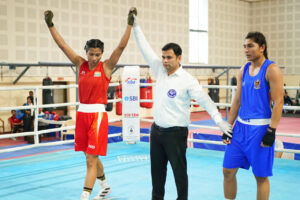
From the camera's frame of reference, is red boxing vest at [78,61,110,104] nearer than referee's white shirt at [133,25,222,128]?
No

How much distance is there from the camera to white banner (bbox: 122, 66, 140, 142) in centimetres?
620

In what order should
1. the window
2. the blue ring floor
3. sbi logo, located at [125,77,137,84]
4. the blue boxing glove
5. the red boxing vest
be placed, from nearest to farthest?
the blue boxing glove, the red boxing vest, the blue ring floor, sbi logo, located at [125,77,137,84], the window

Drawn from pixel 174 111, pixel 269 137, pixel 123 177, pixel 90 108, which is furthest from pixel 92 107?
pixel 269 137

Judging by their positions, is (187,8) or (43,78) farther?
(187,8)

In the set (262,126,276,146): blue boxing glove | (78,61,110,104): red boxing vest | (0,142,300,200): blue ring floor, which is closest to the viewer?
(262,126,276,146): blue boxing glove

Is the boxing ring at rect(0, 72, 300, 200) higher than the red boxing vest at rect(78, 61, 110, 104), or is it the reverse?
the red boxing vest at rect(78, 61, 110, 104)

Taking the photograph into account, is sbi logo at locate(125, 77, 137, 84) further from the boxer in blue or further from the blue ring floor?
the boxer in blue

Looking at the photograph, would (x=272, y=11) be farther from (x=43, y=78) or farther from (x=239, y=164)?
(x=239, y=164)

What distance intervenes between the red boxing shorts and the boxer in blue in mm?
1161

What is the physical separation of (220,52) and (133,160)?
12.0m

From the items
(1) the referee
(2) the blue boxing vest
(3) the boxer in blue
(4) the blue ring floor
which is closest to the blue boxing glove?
(3) the boxer in blue

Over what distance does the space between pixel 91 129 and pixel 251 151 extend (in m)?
1.41

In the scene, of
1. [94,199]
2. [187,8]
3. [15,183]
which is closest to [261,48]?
[94,199]

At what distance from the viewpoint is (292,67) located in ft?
56.1
